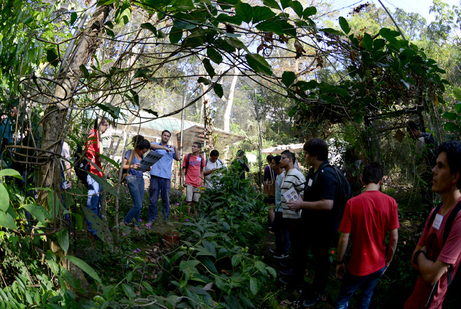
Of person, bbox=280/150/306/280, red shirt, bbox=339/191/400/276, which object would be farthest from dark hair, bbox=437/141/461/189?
person, bbox=280/150/306/280

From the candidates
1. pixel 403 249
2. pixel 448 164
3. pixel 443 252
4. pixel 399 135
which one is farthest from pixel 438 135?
pixel 443 252

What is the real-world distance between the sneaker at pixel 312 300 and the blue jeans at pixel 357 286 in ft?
1.92

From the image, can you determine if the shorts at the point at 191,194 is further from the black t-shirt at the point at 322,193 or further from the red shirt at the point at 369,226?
the red shirt at the point at 369,226

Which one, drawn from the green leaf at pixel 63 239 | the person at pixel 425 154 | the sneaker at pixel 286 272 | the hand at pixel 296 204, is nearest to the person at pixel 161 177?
the sneaker at pixel 286 272

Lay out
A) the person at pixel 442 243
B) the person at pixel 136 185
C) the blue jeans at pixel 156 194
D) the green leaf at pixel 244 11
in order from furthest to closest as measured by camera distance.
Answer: the blue jeans at pixel 156 194
the person at pixel 136 185
the person at pixel 442 243
the green leaf at pixel 244 11

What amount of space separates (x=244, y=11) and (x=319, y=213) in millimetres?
2384

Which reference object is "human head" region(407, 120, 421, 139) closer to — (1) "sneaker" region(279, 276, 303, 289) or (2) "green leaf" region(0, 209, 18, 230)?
(1) "sneaker" region(279, 276, 303, 289)

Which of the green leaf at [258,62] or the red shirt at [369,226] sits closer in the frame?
the green leaf at [258,62]

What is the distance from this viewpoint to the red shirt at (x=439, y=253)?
5.32 ft

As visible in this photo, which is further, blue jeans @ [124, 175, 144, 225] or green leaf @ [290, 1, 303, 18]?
blue jeans @ [124, 175, 144, 225]

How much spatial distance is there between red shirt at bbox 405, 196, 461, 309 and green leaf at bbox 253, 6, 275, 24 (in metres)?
1.36

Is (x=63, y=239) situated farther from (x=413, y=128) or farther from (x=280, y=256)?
(x=413, y=128)

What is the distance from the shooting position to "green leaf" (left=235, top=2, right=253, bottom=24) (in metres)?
Result: 1.41

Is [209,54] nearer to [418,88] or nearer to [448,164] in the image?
[448,164]
